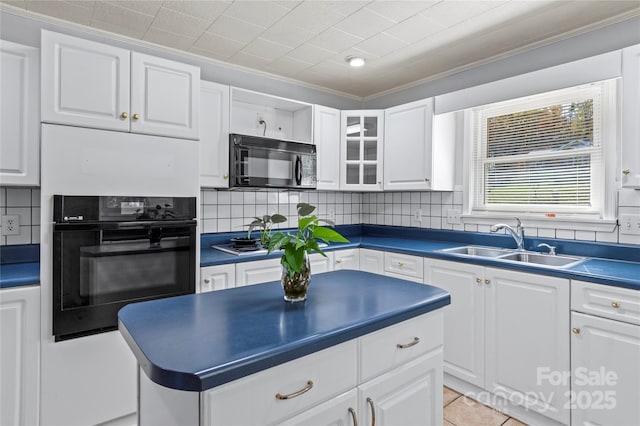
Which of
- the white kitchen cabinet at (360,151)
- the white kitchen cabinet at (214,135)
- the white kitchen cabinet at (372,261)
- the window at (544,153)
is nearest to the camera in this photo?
the window at (544,153)

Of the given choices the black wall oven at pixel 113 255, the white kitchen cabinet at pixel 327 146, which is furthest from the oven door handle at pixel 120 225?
the white kitchen cabinet at pixel 327 146

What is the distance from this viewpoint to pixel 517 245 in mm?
2705

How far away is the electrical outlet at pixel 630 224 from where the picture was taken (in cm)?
221

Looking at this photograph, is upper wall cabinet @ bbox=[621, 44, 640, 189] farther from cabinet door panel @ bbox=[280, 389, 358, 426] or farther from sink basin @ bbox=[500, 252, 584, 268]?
cabinet door panel @ bbox=[280, 389, 358, 426]

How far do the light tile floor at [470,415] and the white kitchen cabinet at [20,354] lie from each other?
221 centimetres

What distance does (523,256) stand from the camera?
2.59m

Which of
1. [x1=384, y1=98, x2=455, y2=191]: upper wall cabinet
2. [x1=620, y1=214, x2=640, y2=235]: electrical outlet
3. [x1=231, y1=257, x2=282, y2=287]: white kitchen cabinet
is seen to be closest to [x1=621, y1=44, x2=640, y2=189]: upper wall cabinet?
[x1=620, y1=214, x2=640, y2=235]: electrical outlet

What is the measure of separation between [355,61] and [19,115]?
224 cm

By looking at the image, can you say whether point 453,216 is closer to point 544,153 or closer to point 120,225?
point 544,153

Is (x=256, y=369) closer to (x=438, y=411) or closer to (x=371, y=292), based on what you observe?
(x=371, y=292)

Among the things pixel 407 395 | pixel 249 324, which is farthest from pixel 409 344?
pixel 249 324

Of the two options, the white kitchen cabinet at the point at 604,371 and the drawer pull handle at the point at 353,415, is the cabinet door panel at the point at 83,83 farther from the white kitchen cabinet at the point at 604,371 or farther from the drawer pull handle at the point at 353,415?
the white kitchen cabinet at the point at 604,371

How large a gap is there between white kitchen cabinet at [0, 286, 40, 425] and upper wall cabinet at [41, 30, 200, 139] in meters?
0.92

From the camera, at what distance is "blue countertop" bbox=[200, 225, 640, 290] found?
6.17 feet
